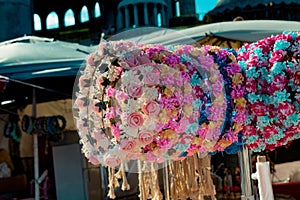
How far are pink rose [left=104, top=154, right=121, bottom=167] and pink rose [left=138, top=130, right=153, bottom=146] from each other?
0.15m

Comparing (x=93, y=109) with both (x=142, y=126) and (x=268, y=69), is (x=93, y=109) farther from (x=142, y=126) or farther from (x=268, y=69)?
(x=268, y=69)

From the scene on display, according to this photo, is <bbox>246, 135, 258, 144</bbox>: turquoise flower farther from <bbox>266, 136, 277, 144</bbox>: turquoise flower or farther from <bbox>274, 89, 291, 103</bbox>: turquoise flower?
<bbox>274, 89, 291, 103</bbox>: turquoise flower

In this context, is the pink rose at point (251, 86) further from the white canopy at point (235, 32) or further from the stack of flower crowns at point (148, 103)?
the white canopy at point (235, 32)

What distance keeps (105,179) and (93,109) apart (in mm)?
3808

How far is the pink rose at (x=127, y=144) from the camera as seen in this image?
2.36 metres

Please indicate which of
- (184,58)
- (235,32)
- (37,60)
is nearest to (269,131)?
(184,58)

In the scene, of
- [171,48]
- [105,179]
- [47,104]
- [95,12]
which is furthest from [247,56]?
[95,12]

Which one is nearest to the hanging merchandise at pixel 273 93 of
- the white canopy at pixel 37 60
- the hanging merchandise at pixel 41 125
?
the white canopy at pixel 37 60

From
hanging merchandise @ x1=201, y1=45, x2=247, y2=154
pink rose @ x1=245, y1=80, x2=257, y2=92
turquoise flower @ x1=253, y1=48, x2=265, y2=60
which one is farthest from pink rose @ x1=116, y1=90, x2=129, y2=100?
turquoise flower @ x1=253, y1=48, x2=265, y2=60

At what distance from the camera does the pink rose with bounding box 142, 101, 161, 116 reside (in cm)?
234

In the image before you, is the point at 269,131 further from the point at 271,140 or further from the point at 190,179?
the point at 190,179

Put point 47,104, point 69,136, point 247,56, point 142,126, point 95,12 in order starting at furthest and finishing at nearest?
point 95,12 → point 47,104 → point 69,136 → point 247,56 → point 142,126

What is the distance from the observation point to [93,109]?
100 inches

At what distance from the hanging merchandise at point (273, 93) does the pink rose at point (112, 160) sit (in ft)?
2.06
